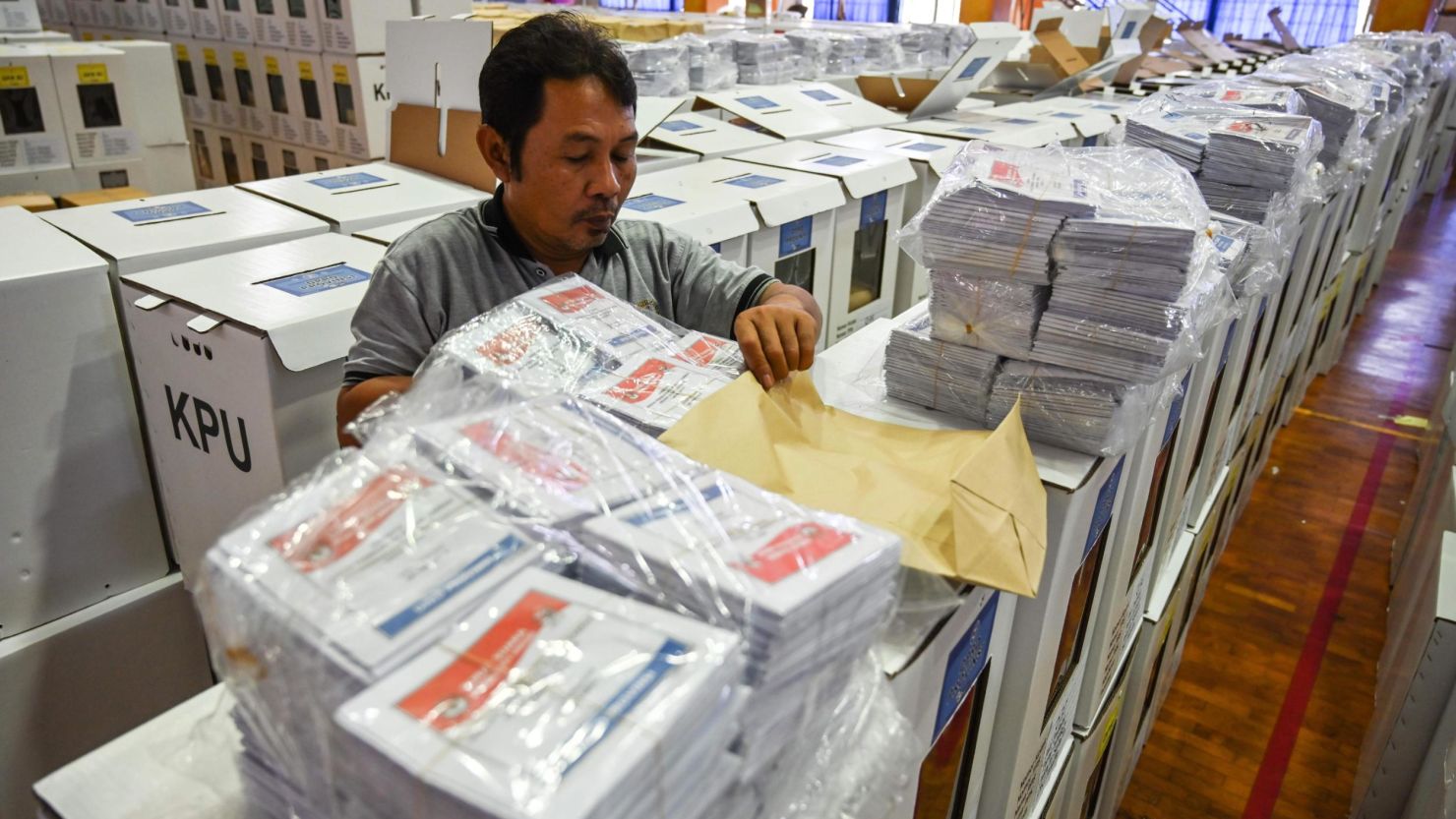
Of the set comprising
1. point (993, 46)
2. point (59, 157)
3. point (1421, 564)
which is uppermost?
point (993, 46)

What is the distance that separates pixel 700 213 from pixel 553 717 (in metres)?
1.50

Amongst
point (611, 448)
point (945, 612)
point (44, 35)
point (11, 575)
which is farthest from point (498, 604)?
point (44, 35)

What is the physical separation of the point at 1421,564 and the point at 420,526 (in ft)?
8.97

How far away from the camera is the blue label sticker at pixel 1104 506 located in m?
1.16

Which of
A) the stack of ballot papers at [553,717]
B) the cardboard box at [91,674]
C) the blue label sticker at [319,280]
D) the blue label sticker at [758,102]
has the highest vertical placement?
the blue label sticker at [758,102]

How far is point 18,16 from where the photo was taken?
3588mm

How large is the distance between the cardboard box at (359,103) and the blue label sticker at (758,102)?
124 centimetres

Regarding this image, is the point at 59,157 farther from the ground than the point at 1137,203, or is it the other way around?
the point at 1137,203

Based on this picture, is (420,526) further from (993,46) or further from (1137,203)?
(993,46)

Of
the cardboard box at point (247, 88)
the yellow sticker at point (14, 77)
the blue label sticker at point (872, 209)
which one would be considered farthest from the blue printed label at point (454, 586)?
the cardboard box at point (247, 88)

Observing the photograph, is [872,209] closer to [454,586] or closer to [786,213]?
[786,213]

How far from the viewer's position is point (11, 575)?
4.78 ft

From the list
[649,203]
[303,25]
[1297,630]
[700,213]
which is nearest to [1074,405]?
[700,213]

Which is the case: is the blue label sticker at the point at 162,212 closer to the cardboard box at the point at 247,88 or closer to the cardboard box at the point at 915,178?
the cardboard box at the point at 915,178
